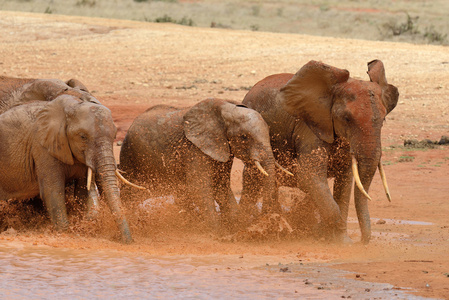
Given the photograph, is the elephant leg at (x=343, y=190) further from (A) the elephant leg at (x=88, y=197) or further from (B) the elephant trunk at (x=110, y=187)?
(A) the elephant leg at (x=88, y=197)

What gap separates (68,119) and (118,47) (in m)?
17.1

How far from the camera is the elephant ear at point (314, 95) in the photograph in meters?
8.34

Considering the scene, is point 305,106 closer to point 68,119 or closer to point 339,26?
point 68,119

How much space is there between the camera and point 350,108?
26.2 ft

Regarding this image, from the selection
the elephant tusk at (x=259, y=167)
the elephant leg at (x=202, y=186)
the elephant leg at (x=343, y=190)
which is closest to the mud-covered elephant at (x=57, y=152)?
the elephant leg at (x=202, y=186)

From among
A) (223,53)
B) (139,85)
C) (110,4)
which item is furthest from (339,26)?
(139,85)

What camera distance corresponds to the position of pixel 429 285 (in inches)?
256

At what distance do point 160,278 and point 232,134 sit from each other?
6.98 feet

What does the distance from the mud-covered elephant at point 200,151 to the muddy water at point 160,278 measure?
1.13m

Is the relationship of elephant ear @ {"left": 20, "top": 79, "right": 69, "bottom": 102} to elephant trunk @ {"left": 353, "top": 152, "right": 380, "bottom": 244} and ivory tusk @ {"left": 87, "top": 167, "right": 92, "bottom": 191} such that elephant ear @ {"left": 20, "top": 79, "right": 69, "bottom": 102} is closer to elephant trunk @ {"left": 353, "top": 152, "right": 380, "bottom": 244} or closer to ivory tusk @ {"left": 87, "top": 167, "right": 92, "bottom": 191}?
ivory tusk @ {"left": 87, "top": 167, "right": 92, "bottom": 191}

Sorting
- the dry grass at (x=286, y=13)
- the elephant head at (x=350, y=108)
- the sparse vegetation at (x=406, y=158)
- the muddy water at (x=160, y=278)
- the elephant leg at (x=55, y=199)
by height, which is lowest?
the muddy water at (x=160, y=278)

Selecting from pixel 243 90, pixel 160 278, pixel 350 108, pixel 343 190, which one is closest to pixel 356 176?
pixel 350 108

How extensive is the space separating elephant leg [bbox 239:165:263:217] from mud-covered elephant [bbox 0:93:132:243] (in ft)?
4.63

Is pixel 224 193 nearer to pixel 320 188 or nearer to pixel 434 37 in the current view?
pixel 320 188
